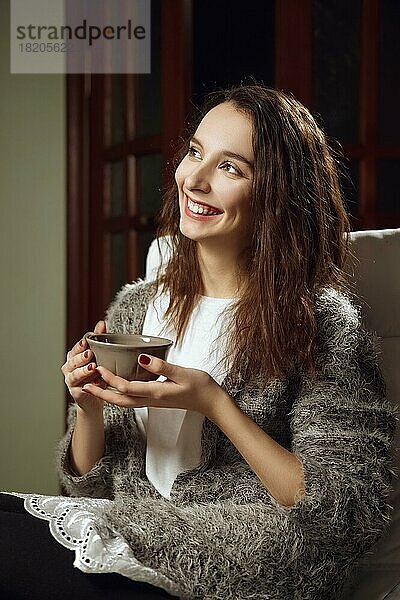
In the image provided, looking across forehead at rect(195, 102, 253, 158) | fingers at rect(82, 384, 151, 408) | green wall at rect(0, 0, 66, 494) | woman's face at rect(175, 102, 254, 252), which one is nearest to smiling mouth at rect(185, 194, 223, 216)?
woman's face at rect(175, 102, 254, 252)

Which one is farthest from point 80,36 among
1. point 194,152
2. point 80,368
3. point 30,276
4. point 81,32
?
point 80,368

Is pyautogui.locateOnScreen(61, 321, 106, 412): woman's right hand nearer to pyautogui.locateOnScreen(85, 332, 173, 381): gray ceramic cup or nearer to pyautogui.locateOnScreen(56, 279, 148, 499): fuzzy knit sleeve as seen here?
pyautogui.locateOnScreen(85, 332, 173, 381): gray ceramic cup

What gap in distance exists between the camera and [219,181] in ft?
5.33

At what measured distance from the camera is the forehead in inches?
64.2

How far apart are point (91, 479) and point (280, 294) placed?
0.47 m

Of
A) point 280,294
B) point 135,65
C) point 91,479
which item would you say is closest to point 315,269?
point 280,294

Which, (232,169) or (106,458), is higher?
(232,169)

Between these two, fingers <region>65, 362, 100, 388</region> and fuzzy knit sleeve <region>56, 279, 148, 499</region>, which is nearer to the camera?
fingers <region>65, 362, 100, 388</region>

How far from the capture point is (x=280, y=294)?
1.66m

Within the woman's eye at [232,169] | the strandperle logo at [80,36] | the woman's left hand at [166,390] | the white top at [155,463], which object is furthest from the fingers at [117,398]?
the strandperle logo at [80,36]

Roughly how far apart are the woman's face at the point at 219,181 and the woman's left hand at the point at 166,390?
29cm

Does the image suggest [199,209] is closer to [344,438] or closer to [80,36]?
[344,438]

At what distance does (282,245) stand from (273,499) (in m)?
0.44

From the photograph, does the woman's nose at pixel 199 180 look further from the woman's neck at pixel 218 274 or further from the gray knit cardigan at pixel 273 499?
the gray knit cardigan at pixel 273 499
